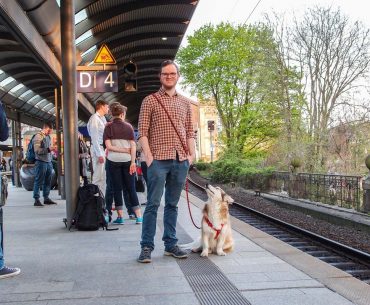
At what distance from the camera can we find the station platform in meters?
3.89

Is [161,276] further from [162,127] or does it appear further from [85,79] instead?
[85,79]

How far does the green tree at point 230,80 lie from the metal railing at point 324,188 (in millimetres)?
13751

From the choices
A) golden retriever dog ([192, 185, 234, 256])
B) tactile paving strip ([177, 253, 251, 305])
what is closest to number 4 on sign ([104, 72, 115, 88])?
golden retriever dog ([192, 185, 234, 256])

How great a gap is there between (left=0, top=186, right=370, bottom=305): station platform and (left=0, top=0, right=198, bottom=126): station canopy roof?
3.34 m

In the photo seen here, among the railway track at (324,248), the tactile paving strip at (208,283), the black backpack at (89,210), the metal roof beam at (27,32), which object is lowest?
the railway track at (324,248)

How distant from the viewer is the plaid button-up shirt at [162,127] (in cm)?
520

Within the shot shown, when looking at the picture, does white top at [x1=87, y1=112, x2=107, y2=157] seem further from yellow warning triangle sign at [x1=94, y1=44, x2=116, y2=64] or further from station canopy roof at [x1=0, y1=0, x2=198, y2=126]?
station canopy roof at [x1=0, y1=0, x2=198, y2=126]

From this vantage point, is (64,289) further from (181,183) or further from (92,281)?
(181,183)

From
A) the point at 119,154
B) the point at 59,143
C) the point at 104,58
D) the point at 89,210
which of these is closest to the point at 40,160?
the point at 59,143

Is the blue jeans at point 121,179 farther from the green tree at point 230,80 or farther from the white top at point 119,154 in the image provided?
the green tree at point 230,80

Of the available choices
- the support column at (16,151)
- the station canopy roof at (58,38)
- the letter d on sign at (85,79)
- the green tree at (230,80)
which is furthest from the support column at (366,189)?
the green tree at (230,80)

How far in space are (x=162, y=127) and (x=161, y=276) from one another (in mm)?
1533

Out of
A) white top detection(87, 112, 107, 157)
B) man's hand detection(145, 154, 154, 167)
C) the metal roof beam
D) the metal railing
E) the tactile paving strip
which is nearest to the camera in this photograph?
the tactile paving strip

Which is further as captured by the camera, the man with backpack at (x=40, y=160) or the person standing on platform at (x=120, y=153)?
the man with backpack at (x=40, y=160)
